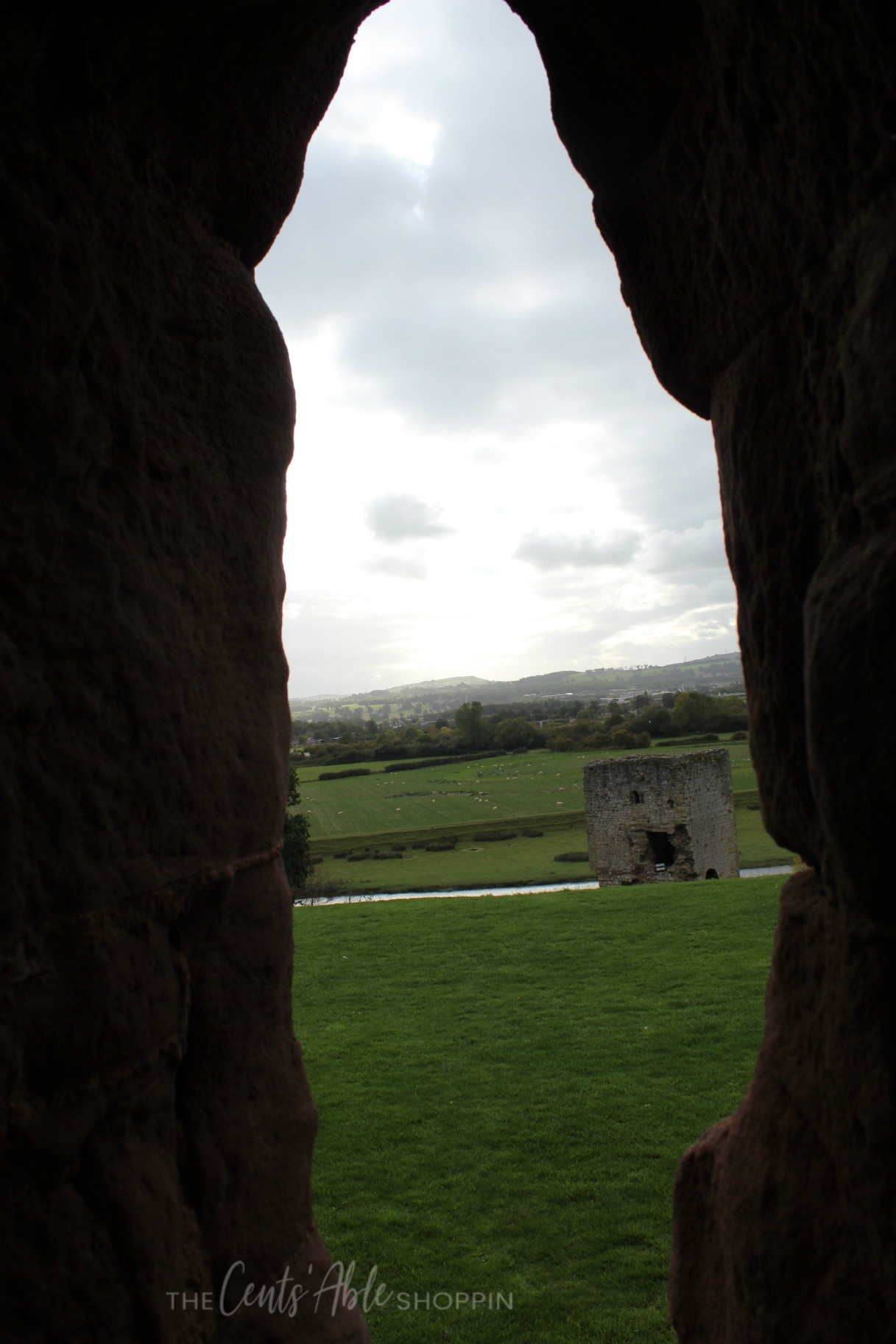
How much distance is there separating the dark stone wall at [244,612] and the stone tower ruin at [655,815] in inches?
648

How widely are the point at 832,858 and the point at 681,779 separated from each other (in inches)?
673

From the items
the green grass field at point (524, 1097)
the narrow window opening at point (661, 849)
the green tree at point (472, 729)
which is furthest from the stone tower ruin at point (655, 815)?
the green tree at point (472, 729)

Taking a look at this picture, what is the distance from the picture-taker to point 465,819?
35531mm

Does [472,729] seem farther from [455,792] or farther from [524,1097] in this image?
[524,1097]

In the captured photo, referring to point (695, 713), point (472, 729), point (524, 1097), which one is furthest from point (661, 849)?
point (472, 729)

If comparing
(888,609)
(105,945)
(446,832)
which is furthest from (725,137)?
(446,832)

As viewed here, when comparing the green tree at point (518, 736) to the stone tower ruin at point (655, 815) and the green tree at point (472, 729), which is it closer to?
the green tree at point (472, 729)

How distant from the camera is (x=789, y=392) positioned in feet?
6.12

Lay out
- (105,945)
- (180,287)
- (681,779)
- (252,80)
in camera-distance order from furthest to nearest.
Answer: (681,779), (252,80), (180,287), (105,945)

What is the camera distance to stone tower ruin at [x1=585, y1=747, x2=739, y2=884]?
59.7 feet

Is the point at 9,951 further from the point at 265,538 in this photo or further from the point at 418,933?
the point at 418,933

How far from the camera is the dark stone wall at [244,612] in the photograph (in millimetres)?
1597

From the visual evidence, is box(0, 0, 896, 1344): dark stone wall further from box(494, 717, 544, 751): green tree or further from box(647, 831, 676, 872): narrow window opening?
box(494, 717, 544, 751): green tree

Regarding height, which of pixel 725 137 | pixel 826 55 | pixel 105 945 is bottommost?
pixel 105 945
